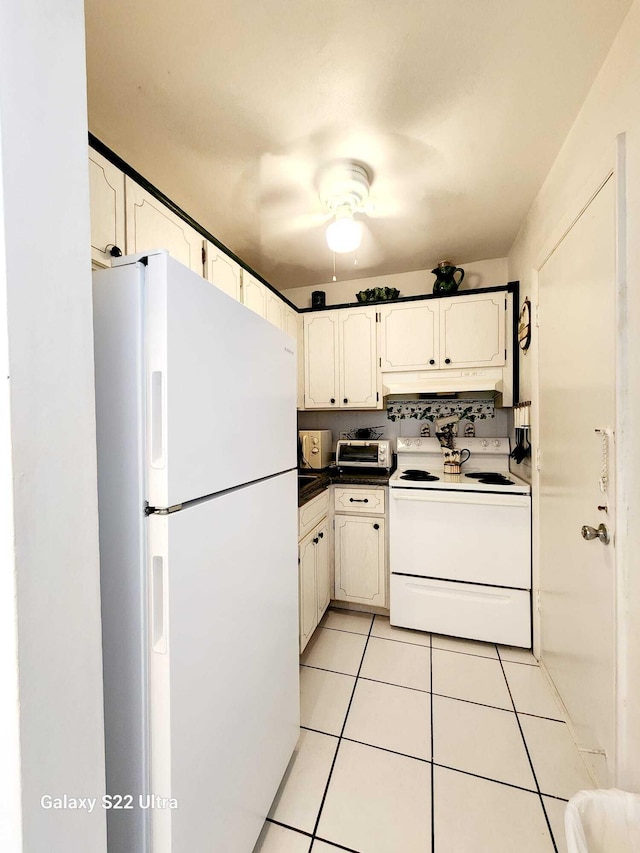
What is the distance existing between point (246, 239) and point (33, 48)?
6.19 ft

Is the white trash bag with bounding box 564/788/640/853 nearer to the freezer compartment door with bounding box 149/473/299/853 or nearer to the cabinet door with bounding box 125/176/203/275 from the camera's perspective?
the freezer compartment door with bounding box 149/473/299/853

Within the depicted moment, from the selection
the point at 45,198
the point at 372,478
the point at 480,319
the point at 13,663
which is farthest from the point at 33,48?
the point at 480,319

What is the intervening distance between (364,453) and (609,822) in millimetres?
2008

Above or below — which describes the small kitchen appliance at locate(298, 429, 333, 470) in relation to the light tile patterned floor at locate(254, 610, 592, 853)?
above

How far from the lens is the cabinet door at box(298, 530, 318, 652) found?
185 cm

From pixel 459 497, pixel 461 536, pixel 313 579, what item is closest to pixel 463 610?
pixel 461 536

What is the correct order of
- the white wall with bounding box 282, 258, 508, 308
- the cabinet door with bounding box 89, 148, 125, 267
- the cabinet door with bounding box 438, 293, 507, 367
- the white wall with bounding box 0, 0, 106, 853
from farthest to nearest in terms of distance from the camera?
the white wall with bounding box 282, 258, 508, 308 < the cabinet door with bounding box 438, 293, 507, 367 < the cabinet door with bounding box 89, 148, 125, 267 < the white wall with bounding box 0, 0, 106, 853

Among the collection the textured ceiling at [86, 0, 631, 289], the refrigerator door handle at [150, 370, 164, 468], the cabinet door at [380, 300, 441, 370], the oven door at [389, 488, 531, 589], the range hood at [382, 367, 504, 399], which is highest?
the textured ceiling at [86, 0, 631, 289]

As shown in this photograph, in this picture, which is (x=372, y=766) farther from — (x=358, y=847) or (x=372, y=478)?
(x=372, y=478)

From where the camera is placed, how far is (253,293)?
213cm

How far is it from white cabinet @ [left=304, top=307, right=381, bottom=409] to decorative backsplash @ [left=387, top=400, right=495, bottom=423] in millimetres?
304

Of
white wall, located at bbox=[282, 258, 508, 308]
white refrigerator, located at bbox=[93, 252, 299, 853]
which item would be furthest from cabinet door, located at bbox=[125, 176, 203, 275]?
white wall, located at bbox=[282, 258, 508, 308]

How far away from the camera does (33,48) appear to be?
1.65 feet

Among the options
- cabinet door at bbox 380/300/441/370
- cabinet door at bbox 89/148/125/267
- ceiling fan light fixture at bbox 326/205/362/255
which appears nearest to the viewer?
cabinet door at bbox 89/148/125/267
